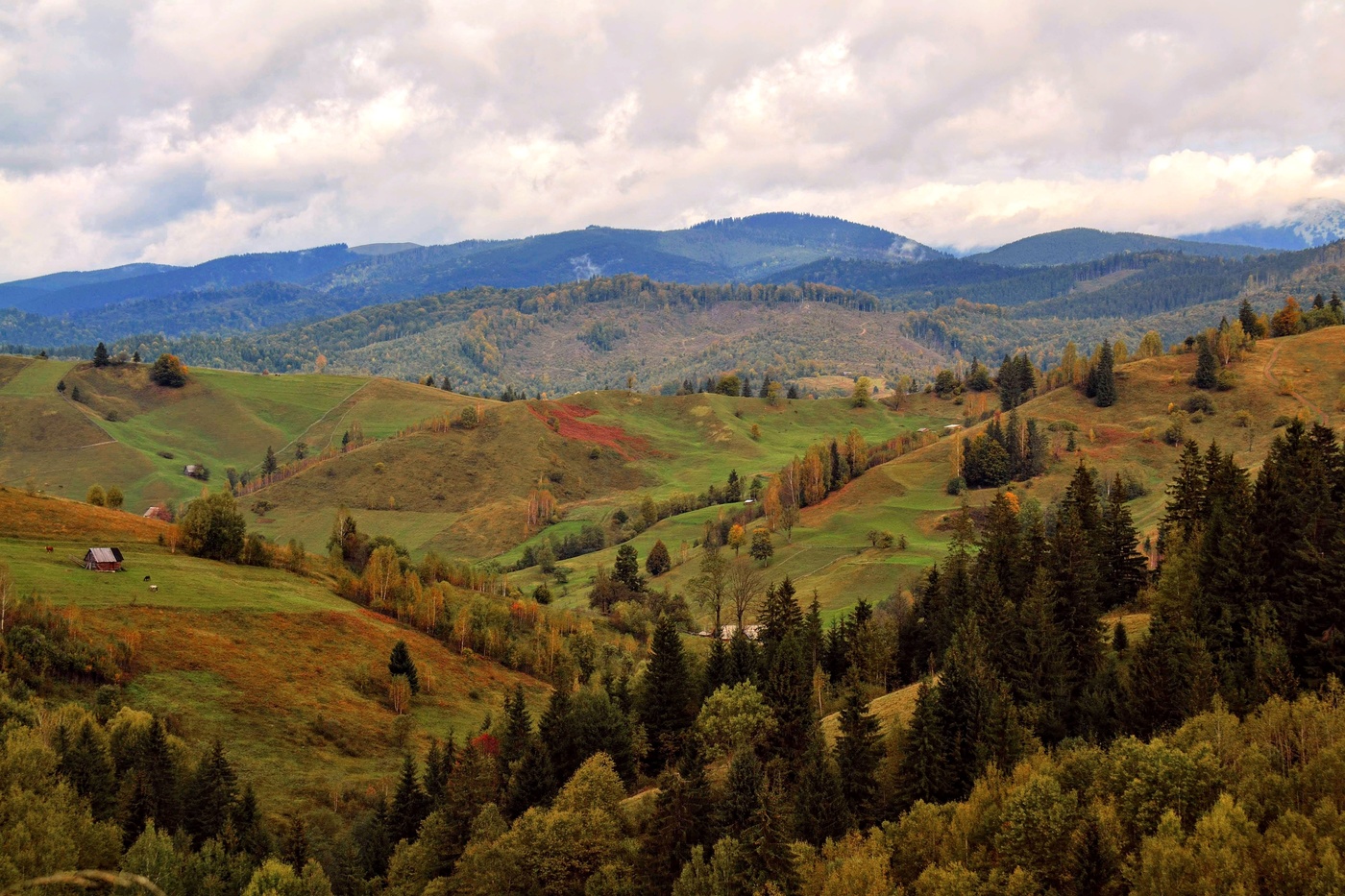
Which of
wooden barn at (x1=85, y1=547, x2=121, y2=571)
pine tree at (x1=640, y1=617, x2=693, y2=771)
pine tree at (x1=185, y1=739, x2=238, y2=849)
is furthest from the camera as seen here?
wooden barn at (x1=85, y1=547, x2=121, y2=571)

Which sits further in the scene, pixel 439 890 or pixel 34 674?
pixel 34 674

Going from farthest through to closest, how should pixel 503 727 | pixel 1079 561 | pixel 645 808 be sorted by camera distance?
pixel 503 727
pixel 1079 561
pixel 645 808

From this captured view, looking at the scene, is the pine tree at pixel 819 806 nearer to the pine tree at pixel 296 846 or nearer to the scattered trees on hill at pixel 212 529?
the pine tree at pixel 296 846

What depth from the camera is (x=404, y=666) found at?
122750 mm

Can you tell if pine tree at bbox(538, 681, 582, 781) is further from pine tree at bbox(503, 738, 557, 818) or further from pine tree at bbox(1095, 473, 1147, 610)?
pine tree at bbox(1095, 473, 1147, 610)

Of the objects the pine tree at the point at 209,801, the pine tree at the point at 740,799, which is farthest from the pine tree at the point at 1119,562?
the pine tree at the point at 209,801

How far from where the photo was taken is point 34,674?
9100cm

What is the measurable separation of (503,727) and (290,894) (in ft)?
115

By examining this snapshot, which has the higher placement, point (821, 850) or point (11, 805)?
point (11, 805)

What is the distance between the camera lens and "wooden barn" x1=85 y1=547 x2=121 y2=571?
120 meters

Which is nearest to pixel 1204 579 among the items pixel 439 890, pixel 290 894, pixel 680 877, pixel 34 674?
pixel 680 877

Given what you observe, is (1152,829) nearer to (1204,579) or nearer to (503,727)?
(1204,579)

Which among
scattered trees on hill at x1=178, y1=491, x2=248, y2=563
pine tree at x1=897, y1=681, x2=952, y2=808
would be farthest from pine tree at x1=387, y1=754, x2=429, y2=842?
scattered trees on hill at x1=178, y1=491, x2=248, y2=563

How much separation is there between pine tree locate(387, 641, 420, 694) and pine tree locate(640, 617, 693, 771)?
40.7 meters
